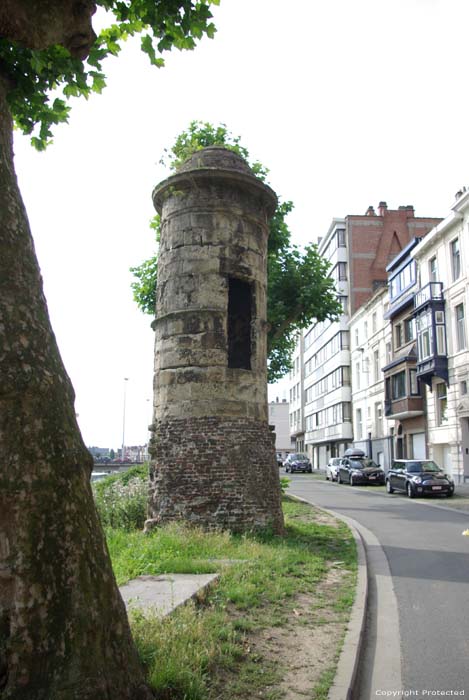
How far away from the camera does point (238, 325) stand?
42.5ft

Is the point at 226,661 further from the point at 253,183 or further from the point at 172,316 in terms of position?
the point at 253,183

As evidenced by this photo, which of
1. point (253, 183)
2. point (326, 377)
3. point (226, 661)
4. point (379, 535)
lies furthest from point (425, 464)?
point (326, 377)

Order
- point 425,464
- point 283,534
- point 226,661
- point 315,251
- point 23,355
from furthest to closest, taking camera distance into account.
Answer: point 425,464
point 315,251
point 283,534
point 226,661
point 23,355

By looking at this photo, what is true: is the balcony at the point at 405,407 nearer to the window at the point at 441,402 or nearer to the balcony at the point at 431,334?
the balcony at the point at 431,334

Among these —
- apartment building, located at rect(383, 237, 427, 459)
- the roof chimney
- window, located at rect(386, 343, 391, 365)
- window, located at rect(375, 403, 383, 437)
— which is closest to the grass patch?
apartment building, located at rect(383, 237, 427, 459)

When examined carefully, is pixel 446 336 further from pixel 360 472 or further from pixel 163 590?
pixel 163 590

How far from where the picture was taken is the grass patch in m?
4.12

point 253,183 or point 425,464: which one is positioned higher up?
point 253,183

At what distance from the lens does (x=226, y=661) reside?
454 centimetres

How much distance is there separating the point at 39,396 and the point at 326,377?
58.1 meters

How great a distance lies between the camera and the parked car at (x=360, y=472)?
1280 inches

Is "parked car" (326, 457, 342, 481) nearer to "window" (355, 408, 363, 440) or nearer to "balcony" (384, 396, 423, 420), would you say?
"balcony" (384, 396, 423, 420)

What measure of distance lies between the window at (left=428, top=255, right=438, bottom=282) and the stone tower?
74.8ft

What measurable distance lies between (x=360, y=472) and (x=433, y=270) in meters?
12.1
